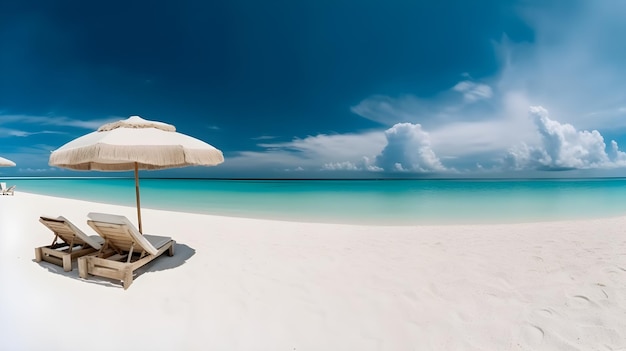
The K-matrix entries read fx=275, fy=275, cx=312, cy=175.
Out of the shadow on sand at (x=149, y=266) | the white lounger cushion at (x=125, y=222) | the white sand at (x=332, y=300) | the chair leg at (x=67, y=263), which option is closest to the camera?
the white sand at (x=332, y=300)

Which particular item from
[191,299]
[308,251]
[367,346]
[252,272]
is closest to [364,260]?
[308,251]

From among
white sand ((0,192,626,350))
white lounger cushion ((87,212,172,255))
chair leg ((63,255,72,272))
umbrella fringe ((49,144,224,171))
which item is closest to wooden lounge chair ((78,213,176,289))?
white lounger cushion ((87,212,172,255))

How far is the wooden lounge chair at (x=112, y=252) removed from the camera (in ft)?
10.8

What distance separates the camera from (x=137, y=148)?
326 centimetres

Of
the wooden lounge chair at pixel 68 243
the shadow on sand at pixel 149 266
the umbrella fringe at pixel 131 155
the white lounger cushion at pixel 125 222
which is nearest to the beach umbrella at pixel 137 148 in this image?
the umbrella fringe at pixel 131 155

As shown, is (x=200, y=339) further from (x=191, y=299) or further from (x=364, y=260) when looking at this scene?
(x=364, y=260)

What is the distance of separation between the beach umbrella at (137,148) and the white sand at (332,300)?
1518 mm

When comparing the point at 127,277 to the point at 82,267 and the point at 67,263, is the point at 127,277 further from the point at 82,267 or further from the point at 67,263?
the point at 67,263

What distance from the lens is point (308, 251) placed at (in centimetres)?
495

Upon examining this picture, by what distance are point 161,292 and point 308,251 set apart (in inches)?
96.0

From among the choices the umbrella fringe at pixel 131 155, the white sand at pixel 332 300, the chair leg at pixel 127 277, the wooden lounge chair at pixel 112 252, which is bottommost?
the white sand at pixel 332 300

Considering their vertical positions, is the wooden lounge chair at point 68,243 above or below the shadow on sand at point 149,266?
above

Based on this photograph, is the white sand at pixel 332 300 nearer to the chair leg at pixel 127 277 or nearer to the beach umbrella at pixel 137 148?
the chair leg at pixel 127 277

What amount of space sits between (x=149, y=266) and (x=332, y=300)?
2.75 meters
